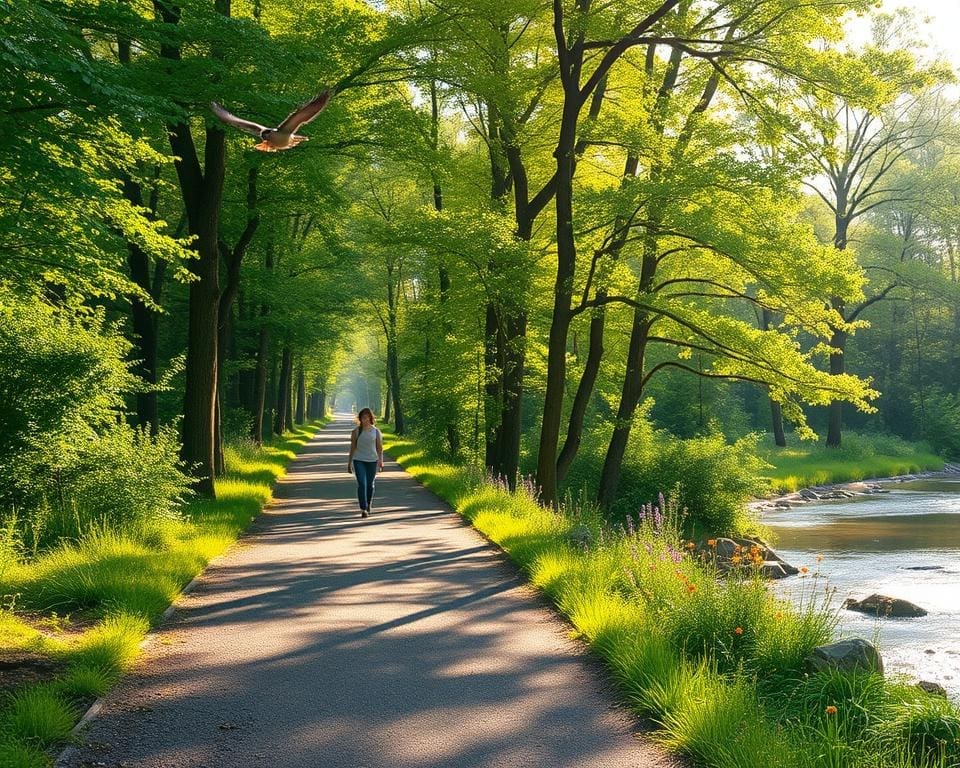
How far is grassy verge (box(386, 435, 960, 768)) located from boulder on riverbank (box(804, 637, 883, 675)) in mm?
121

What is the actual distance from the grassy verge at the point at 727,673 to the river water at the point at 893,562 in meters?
0.67

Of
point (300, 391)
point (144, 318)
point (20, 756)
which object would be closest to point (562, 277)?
point (144, 318)

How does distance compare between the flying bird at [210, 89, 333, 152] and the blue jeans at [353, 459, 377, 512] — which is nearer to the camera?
the flying bird at [210, 89, 333, 152]

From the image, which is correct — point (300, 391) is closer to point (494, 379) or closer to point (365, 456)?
point (494, 379)

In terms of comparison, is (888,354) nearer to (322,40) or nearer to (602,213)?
(602,213)

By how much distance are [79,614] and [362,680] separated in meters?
2.98

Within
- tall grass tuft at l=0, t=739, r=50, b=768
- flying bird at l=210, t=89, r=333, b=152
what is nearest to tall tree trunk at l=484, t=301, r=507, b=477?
flying bird at l=210, t=89, r=333, b=152

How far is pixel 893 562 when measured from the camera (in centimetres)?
1691

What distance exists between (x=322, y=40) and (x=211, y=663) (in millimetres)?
11376

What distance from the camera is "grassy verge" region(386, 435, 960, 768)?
446 cm

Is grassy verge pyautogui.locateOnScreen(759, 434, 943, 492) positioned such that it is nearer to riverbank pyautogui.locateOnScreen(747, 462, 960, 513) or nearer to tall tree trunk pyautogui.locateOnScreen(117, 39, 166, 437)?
riverbank pyautogui.locateOnScreen(747, 462, 960, 513)

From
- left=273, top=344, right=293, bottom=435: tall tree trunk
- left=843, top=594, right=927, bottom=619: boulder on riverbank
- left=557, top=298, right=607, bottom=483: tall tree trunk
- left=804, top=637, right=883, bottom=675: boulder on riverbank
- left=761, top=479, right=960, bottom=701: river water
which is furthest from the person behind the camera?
left=273, top=344, right=293, bottom=435: tall tree trunk

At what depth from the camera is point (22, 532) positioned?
9859 millimetres

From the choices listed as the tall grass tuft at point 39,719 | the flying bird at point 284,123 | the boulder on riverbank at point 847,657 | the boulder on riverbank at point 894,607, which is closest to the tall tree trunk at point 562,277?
the boulder on riverbank at point 894,607
